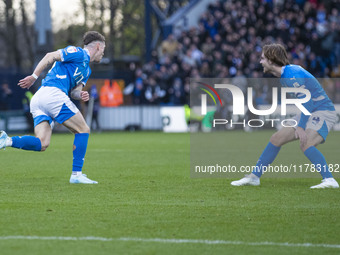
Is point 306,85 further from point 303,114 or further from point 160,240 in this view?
point 160,240

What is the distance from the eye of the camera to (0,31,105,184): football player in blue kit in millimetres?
9320

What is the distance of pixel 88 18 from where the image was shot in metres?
51.8

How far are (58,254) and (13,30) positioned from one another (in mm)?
42710

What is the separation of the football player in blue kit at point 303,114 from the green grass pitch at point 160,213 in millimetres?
453

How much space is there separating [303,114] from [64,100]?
308 centimetres

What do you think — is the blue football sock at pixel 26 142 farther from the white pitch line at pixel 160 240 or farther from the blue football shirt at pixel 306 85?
→ the white pitch line at pixel 160 240

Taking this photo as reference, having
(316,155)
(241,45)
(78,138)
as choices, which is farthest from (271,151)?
(241,45)

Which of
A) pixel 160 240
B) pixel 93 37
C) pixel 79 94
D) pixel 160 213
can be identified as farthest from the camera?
pixel 93 37

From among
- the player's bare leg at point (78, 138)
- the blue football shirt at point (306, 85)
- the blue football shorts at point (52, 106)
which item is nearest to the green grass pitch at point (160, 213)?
the player's bare leg at point (78, 138)

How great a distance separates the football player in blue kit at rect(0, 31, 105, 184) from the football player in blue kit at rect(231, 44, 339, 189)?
2.33 metres

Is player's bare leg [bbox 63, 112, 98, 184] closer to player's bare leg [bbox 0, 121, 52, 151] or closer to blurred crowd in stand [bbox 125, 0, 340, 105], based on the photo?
player's bare leg [bbox 0, 121, 52, 151]

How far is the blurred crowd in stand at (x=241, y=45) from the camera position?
27.2m

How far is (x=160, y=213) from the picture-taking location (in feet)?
23.4

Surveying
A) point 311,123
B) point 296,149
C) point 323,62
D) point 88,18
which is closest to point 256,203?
point 311,123
